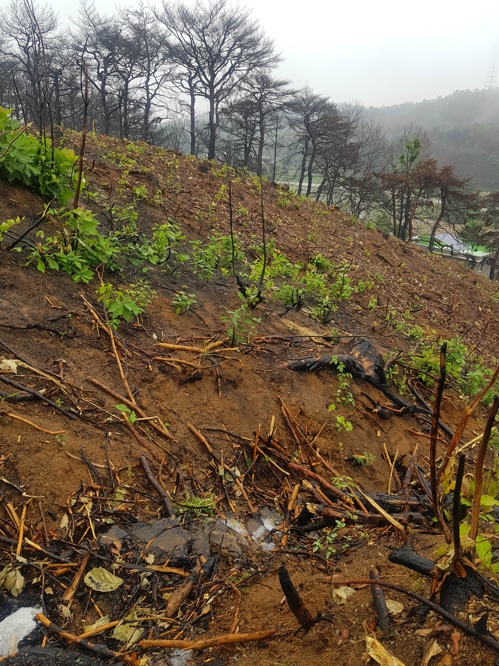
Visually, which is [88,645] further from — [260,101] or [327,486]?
[260,101]

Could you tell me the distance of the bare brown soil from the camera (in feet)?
5.55

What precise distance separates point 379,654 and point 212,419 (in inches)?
86.3

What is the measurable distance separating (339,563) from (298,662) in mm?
678

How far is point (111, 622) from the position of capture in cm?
179

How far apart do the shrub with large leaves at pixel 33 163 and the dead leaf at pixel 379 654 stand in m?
4.86

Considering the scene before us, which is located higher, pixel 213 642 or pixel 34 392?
pixel 34 392

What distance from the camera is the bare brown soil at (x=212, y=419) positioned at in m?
1.69

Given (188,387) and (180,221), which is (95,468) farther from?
(180,221)

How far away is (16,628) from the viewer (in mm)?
1709

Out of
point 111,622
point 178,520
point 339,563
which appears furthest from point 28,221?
point 339,563

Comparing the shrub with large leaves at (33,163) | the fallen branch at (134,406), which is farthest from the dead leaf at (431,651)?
the shrub with large leaves at (33,163)

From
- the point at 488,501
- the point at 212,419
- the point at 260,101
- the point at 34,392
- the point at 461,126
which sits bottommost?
the point at 212,419

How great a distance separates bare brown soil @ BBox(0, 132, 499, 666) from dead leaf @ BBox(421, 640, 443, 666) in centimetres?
2

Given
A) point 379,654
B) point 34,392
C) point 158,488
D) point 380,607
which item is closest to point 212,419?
point 158,488
